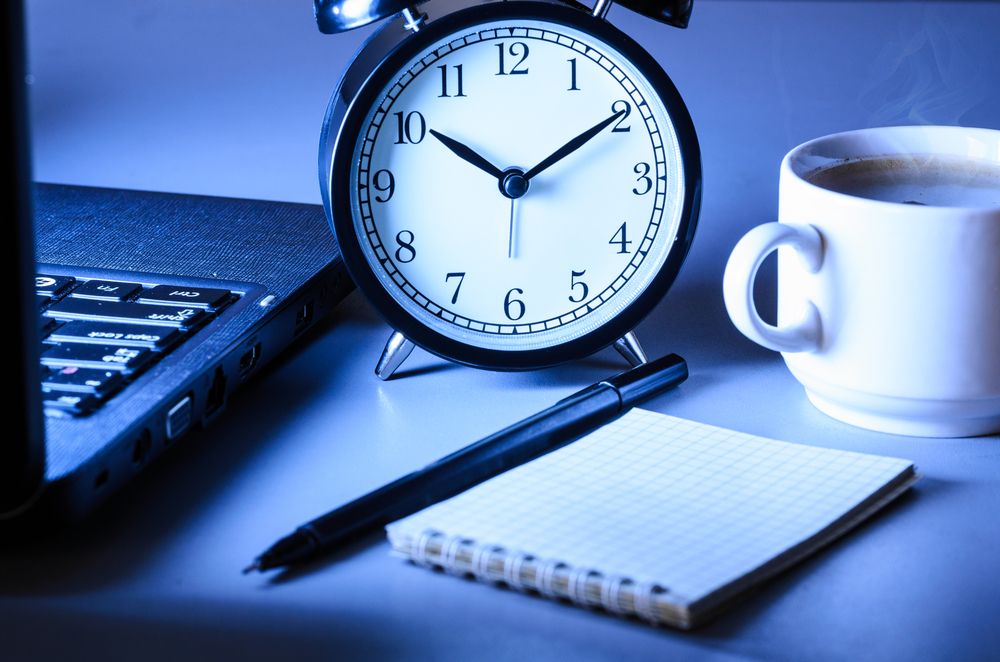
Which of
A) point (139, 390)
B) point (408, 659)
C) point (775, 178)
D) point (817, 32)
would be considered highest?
point (817, 32)

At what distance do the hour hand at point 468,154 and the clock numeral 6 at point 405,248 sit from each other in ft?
0.21

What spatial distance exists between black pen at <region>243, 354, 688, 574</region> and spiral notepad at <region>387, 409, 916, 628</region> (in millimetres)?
17

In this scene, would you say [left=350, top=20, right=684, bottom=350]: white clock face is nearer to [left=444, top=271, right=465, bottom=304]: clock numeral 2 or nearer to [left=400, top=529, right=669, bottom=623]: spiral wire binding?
[left=444, top=271, right=465, bottom=304]: clock numeral 2

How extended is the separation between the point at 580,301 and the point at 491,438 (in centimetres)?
16

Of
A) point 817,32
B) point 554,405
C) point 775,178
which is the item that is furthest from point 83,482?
point 817,32

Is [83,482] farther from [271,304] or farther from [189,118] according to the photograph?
[189,118]

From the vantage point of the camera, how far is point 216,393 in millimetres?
747

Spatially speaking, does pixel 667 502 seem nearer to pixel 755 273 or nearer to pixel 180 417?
pixel 755 273

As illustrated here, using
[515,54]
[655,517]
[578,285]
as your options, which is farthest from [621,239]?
[655,517]

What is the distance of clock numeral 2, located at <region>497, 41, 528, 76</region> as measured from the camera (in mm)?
802

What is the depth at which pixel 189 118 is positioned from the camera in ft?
4.51

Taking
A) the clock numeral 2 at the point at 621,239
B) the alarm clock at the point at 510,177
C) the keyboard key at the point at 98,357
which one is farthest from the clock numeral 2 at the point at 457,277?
the keyboard key at the point at 98,357

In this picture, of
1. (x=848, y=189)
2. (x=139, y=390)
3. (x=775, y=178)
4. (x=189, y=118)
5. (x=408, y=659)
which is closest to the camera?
(x=408, y=659)

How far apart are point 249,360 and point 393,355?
4.2 inches
